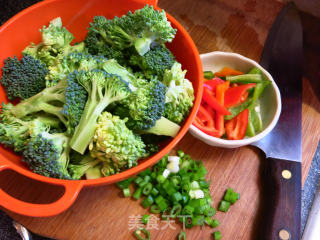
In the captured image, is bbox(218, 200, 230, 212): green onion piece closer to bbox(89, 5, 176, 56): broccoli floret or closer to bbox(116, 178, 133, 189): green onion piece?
bbox(116, 178, 133, 189): green onion piece

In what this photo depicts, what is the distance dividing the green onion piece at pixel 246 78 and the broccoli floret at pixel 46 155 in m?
0.83

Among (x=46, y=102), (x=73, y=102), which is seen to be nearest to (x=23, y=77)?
(x=46, y=102)

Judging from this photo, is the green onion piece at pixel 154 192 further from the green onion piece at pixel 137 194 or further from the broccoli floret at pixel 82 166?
the broccoli floret at pixel 82 166

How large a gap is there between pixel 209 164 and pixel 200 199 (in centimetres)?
17

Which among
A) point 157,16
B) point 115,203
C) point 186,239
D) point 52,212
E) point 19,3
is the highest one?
point 157,16

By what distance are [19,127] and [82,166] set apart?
0.79ft

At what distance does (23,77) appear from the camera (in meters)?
1.02

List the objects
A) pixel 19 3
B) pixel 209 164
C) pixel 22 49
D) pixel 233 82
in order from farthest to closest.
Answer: pixel 19 3, pixel 233 82, pixel 209 164, pixel 22 49

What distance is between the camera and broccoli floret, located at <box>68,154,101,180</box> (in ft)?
3.14

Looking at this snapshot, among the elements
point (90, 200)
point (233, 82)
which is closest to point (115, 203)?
point (90, 200)

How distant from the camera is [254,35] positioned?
1.54m

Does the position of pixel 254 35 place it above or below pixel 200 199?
above

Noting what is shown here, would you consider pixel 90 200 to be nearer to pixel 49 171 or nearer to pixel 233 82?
pixel 49 171

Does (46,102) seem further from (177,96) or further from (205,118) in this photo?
(205,118)
